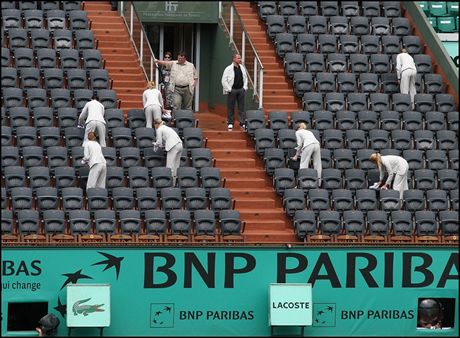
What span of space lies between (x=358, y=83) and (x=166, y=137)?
16.6 feet

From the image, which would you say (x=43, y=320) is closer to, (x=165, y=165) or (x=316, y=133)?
(x=165, y=165)

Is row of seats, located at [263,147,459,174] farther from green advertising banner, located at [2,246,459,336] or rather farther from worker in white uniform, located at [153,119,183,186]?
green advertising banner, located at [2,246,459,336]

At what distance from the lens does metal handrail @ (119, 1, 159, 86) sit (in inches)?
1300

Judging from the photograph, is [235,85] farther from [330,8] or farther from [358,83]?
[330,8]

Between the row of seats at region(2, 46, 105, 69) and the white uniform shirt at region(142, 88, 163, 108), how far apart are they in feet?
4.87

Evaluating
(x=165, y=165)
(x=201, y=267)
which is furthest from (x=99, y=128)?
(x=201, y=267)

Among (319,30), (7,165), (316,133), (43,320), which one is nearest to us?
(43,320)

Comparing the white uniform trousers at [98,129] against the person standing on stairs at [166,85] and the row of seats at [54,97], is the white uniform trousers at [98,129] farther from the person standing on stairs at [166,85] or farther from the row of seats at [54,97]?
the person standing on stairs at [166,85]

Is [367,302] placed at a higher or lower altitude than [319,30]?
lower

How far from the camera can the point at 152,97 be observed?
30906mm

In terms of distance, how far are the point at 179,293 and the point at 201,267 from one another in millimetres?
548

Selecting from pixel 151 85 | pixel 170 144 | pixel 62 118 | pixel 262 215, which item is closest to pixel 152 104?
pixel 151 85

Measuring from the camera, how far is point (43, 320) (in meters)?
26.9

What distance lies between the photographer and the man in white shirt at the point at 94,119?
29.9m
